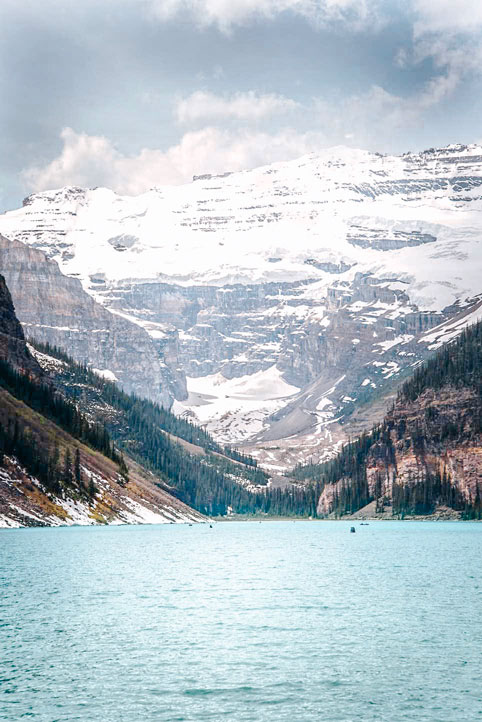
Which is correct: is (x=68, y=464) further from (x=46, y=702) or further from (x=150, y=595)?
(x=46, y=702)

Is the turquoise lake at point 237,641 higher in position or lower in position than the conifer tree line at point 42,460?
lower

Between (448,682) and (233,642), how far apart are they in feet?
49.0

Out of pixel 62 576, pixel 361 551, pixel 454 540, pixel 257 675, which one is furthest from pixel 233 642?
pixel 454 540

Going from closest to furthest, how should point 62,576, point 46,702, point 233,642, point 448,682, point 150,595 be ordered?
point 46,702
point 448,682
point 233,642
point 150,595
point 62,576

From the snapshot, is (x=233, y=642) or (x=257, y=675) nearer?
(x=257, y=675)

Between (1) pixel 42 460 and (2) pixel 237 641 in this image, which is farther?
(1) pixel 42 460

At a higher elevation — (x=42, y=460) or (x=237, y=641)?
(x=42, y=460)

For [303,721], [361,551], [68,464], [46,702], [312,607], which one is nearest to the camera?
[303,721]

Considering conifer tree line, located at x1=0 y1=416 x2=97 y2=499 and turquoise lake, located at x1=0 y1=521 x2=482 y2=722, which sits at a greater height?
conifer tree line, located at x1=0 y1=416 x2=97 y2=499

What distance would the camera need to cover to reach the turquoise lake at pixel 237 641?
45781 mm

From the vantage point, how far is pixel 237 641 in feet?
199

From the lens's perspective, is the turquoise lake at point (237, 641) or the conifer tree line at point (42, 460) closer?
the turquoise lake at point (237, 641)

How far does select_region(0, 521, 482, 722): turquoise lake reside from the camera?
45781 millimetres

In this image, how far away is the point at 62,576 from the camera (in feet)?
306
